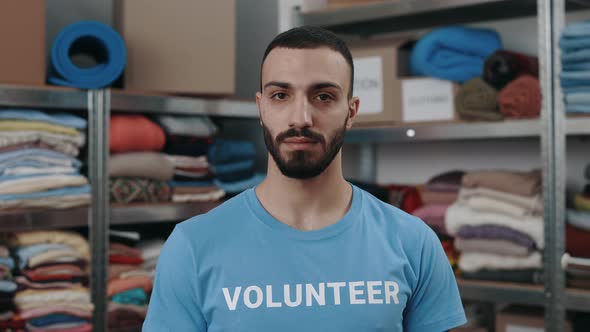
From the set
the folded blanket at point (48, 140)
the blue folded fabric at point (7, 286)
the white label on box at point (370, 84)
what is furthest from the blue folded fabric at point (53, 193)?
the white label on box at point (370, 84)

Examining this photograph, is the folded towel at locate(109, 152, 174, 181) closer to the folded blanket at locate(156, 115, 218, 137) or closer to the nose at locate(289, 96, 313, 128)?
the folded blanket at locate(156, 115, 218, 137)

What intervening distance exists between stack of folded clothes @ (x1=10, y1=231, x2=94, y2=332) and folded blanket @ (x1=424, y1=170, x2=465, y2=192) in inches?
45.0

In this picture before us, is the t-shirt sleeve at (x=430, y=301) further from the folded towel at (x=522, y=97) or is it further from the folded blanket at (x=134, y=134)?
the folded blanket at (x=134, y=134)

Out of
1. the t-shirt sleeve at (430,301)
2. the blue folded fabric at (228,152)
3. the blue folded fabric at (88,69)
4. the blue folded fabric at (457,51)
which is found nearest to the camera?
the t-shirt sleeve at (430,301)

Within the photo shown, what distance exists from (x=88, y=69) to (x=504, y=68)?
126cm

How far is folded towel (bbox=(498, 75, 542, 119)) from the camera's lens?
2.26 metres

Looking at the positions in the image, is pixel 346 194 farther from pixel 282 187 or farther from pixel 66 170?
pixel 66 170

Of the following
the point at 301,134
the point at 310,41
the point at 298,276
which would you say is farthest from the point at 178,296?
the point at 310,41

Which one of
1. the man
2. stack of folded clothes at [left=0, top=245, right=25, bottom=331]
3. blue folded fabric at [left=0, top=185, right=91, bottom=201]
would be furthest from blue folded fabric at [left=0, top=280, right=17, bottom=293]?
the man

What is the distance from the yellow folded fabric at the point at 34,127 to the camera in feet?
6.85

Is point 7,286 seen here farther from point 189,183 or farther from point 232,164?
point 232,164

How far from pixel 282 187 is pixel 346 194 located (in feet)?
0.34

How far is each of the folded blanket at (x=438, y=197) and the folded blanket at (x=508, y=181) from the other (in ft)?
0.24

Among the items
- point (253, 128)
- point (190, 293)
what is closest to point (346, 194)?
point (190, 293)
